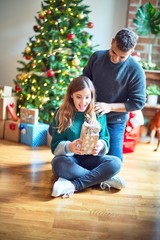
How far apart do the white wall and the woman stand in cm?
171

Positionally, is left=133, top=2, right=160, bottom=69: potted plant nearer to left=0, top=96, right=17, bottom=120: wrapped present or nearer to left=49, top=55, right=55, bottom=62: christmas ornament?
left=49, top=55, right=55, bottom=62: christmas ornament

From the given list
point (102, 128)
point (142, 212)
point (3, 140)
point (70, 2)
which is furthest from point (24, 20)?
point (142, 212)

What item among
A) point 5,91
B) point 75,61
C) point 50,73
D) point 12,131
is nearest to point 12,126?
point 12,131

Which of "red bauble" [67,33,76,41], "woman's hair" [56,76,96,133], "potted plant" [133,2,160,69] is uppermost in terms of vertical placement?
"potted plant" [133,2,160,69]

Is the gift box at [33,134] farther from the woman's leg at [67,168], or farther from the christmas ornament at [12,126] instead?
the woman's leg at [67,168]

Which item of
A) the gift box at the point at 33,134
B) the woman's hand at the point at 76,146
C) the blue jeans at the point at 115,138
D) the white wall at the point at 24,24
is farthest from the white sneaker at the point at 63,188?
the white wall at the point at 24,24

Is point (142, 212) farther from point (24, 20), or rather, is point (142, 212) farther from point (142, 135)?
point (24, 20)

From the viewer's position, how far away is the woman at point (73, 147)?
164cm

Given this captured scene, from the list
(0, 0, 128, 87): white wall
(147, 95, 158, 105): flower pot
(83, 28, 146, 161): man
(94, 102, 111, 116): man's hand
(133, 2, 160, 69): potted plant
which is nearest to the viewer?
(94, 102, 111, 116): man's hand

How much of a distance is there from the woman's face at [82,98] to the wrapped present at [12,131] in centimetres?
114

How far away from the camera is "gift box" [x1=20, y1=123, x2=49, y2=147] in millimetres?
2576

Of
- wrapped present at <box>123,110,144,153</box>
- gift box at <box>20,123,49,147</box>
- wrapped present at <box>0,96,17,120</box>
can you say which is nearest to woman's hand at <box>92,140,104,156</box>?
wrapped present at <box>123,110,144,153</box>

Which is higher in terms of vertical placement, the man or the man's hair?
the man's hair

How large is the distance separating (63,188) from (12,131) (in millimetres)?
1254
